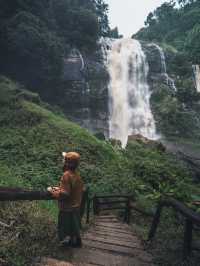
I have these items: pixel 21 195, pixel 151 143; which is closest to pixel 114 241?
pixel 21 195

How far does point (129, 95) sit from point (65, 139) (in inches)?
757

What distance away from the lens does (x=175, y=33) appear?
57938mm

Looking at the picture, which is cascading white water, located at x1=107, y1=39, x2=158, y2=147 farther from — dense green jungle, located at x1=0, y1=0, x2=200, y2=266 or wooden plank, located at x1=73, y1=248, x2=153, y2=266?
wooden plank, located at x1=73, y1=248, x2=153, y2=266

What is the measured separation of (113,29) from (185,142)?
31893 millimetres

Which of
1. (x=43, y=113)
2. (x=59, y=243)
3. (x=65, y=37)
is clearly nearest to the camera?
(x=59, y=243)

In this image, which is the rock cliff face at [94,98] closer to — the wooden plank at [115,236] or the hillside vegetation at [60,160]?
the hillside vegetation at [60,160]

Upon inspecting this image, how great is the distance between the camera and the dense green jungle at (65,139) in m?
5.43

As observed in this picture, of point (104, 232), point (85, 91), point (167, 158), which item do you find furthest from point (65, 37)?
point (104, 232)

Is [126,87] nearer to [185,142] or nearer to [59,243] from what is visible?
[185,142]

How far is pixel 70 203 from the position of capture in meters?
4.84

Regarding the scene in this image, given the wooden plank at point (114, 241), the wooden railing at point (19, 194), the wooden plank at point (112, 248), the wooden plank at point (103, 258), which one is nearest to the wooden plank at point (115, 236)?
the wooden plank at point (114, 241)

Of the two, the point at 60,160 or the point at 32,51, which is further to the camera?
the point at 32,51

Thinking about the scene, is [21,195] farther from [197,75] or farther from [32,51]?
[197,75]

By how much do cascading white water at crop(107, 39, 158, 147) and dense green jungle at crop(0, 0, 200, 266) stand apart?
3.71 feet
